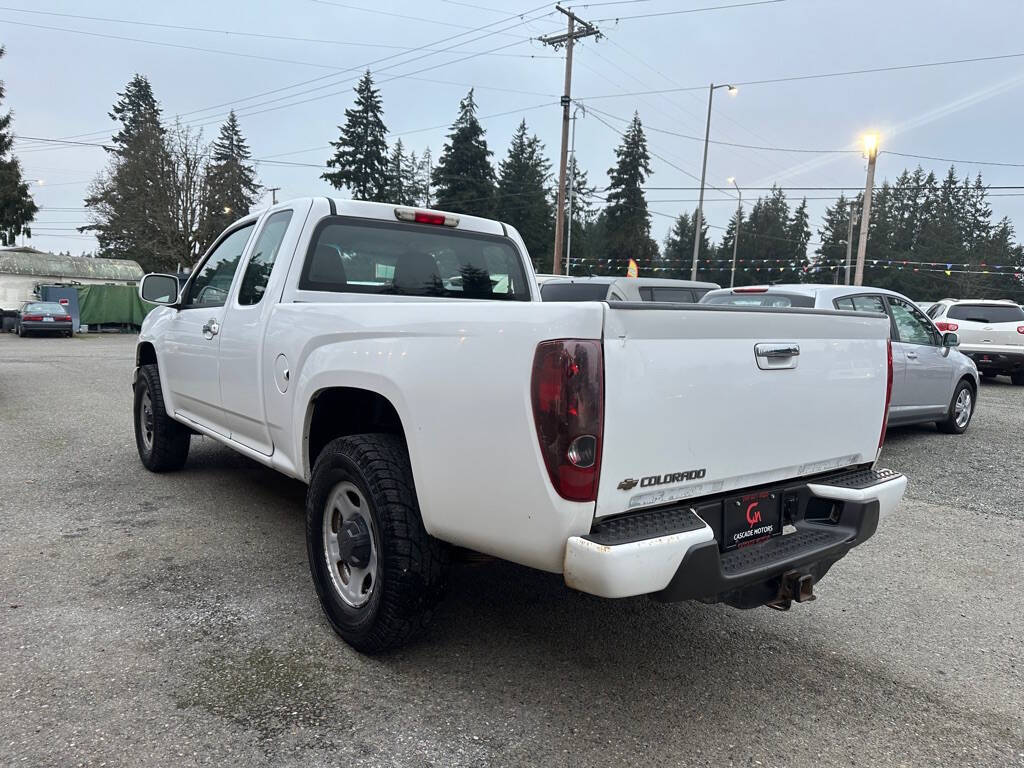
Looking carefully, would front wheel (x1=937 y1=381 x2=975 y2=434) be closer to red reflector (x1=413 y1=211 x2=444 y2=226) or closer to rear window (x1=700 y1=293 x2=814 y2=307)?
rear window (x1=700 y1=293 x2=814 y2=307)

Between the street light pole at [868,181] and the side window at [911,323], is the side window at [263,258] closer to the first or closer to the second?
the side window at [911,323]

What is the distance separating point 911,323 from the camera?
8.27m

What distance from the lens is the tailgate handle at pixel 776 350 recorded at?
8.56 feet

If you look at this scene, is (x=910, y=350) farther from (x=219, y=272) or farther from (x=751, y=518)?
(x=219, y=272)

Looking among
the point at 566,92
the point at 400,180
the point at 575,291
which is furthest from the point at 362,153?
the point at 575,291

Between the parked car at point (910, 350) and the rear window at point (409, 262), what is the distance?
405 centimetres

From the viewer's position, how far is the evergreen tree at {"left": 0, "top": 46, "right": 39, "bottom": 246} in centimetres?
4012

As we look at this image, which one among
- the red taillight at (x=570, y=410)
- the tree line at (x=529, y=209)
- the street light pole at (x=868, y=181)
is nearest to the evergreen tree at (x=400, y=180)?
the tree line at (x=529, y=209)

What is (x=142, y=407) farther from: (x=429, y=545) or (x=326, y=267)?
(x=429, y=545)

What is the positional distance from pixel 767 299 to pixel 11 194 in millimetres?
45653

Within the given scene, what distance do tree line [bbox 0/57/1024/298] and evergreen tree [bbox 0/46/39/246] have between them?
8cm

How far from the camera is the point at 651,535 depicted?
2.27 m

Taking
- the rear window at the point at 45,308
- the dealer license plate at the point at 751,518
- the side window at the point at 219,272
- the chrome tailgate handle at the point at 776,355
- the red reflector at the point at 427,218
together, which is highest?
the red reflector at the point at 427,218

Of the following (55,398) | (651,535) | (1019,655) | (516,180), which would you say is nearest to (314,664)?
(651,535)
